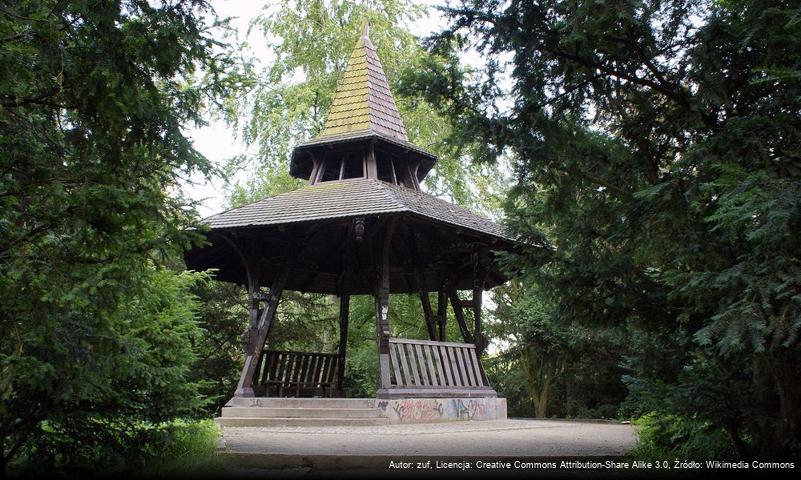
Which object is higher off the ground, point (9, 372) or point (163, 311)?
point (163, 311)

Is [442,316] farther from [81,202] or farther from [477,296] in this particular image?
[81,202]

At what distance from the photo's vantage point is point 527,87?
637cm

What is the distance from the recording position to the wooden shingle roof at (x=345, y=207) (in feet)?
32.2

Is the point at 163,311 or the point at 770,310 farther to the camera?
the point at 163,311

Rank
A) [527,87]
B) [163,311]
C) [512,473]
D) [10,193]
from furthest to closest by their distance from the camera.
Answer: [527,87]
[163,311]
[512,473]
[10,193]

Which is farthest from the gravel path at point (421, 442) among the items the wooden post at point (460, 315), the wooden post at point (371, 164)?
the wooden post at point (371, 164)

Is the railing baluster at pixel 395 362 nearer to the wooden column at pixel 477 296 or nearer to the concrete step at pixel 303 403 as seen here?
the concrete step at pixel 303 403

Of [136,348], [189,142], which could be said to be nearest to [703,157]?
[189,142]

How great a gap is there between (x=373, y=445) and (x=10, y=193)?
4003mm

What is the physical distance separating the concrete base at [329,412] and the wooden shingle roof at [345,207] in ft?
9.14

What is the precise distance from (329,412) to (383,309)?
1851 mm

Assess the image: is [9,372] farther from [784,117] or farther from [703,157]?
[784,117]

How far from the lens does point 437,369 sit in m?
11.1

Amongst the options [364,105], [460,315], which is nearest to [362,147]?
[364,105]
